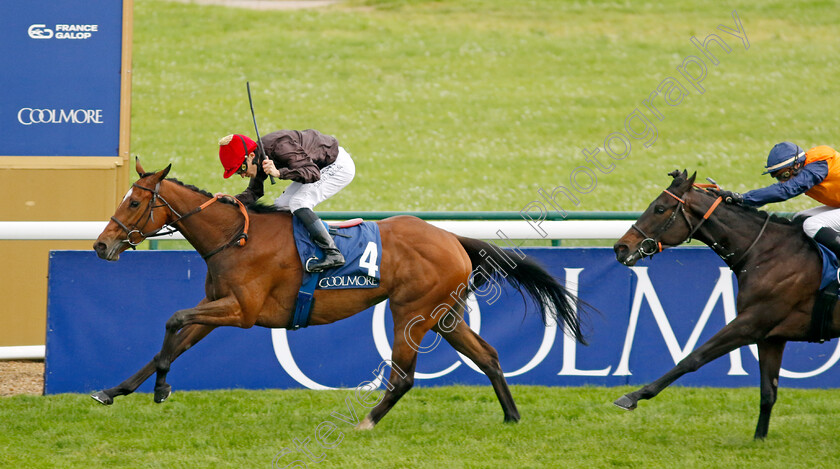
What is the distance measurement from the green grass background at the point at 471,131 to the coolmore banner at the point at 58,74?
206 cm

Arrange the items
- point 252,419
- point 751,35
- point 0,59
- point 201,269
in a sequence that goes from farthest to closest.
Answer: point 751,35, point 0,59, point 201,269, point 252,419

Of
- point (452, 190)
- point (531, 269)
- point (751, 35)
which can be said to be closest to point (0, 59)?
point (531, 269)

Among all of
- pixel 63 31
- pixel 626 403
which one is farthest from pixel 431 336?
pixel 63 31

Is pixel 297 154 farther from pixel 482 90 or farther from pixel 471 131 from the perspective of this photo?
pixel 482 90

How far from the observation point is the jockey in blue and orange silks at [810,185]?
219 inches

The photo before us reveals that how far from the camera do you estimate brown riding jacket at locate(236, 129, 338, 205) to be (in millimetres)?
5492

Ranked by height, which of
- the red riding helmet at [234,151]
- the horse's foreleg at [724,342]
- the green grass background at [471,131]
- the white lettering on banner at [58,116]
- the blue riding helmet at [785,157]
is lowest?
the green grass background at [471,131]

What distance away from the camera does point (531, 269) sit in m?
6.21

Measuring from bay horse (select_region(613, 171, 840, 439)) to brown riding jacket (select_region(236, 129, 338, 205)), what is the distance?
5.90ft

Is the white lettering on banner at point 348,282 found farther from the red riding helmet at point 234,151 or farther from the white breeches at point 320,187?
the red riding helmet at point 234,151

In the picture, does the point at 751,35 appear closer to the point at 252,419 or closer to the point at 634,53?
the point at 634,53

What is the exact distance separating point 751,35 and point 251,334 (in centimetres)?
1894

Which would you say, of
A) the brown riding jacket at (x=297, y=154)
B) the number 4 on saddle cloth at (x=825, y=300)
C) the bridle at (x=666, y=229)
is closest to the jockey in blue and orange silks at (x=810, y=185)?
the number 4 on saddle cloth at (x=825, y=300)

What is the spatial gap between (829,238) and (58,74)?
548 centimetres
